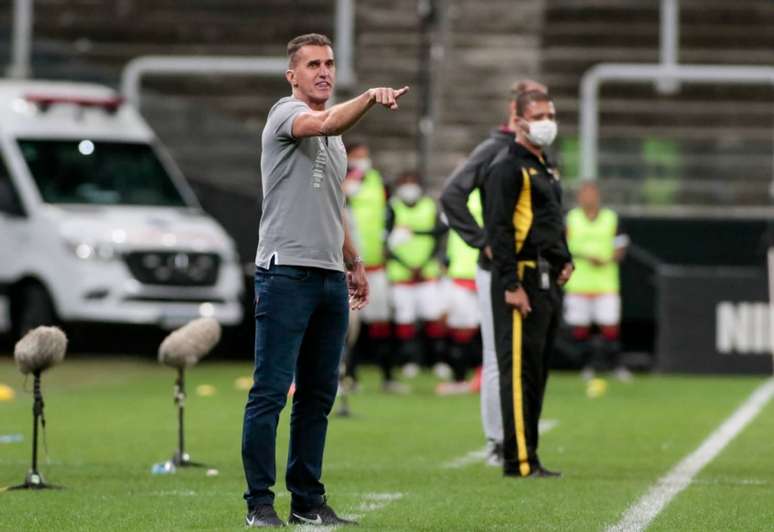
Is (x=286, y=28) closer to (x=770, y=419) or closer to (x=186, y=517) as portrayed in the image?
(x=770, y=419)

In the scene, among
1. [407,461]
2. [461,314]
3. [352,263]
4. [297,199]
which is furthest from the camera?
[461,314]

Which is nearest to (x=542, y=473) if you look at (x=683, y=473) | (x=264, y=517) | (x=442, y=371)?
(x=683, y=473)

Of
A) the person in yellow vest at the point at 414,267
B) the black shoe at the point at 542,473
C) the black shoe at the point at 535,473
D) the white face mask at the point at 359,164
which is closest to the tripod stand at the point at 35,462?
the black shoe at the point at 535,473

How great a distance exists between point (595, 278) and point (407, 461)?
9253 millimetres

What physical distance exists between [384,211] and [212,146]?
8.05 meters

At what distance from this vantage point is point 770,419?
49.2ft

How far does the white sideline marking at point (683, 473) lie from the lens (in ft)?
28.6

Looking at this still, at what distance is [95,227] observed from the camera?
2044cm

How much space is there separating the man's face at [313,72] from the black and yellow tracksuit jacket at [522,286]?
8.74ft

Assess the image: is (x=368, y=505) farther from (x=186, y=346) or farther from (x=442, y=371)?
(x=442, y=371)

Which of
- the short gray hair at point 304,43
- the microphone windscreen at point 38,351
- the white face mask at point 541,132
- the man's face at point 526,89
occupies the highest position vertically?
the short gray hair at point 304,43

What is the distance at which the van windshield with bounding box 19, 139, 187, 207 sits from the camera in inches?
826

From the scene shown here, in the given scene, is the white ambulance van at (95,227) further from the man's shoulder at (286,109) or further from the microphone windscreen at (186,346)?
the man's shoulder at (286,109)

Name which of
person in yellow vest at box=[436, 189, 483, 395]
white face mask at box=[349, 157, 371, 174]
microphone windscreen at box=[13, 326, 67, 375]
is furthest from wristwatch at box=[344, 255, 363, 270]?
person in yellow vest at box=[436, 189, 483, 395]
